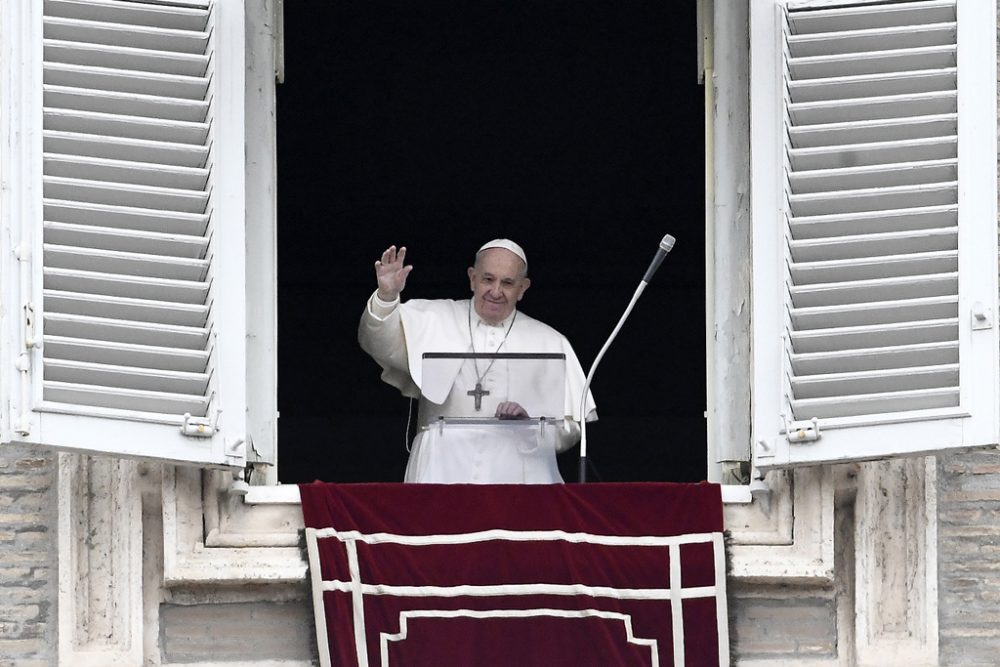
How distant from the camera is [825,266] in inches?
271

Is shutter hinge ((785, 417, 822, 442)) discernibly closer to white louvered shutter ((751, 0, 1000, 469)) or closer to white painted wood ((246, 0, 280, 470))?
white louvered shutter ((751, 0, 1000, 469))

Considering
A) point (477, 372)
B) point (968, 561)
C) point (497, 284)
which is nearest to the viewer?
point (968, 561)

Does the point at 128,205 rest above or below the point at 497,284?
above

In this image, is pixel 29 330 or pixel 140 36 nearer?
pixel 29 330

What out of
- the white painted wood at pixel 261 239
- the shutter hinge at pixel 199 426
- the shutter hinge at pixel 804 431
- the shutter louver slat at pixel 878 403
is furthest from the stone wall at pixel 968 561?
the shutter hinge at pixel 199 426

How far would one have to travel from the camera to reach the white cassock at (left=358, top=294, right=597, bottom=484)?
7.57 m

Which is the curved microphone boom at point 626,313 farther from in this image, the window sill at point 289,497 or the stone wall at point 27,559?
the stone wall at point 27,559

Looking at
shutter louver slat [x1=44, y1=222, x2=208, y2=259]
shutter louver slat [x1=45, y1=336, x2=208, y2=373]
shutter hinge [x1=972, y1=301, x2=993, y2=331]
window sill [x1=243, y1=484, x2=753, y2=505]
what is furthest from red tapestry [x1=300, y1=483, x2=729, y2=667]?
shutter hinge [x1=972, y1=301, x2=993, y2=331]

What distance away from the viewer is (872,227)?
22.6 feet

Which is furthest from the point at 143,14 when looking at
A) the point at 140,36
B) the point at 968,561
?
the point at 968,561

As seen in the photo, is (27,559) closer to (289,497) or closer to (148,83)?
(289,497)

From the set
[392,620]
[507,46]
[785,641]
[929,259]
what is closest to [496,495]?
[392,620]

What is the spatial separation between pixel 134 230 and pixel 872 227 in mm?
2014

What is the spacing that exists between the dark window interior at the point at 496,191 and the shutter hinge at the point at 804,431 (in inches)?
153
